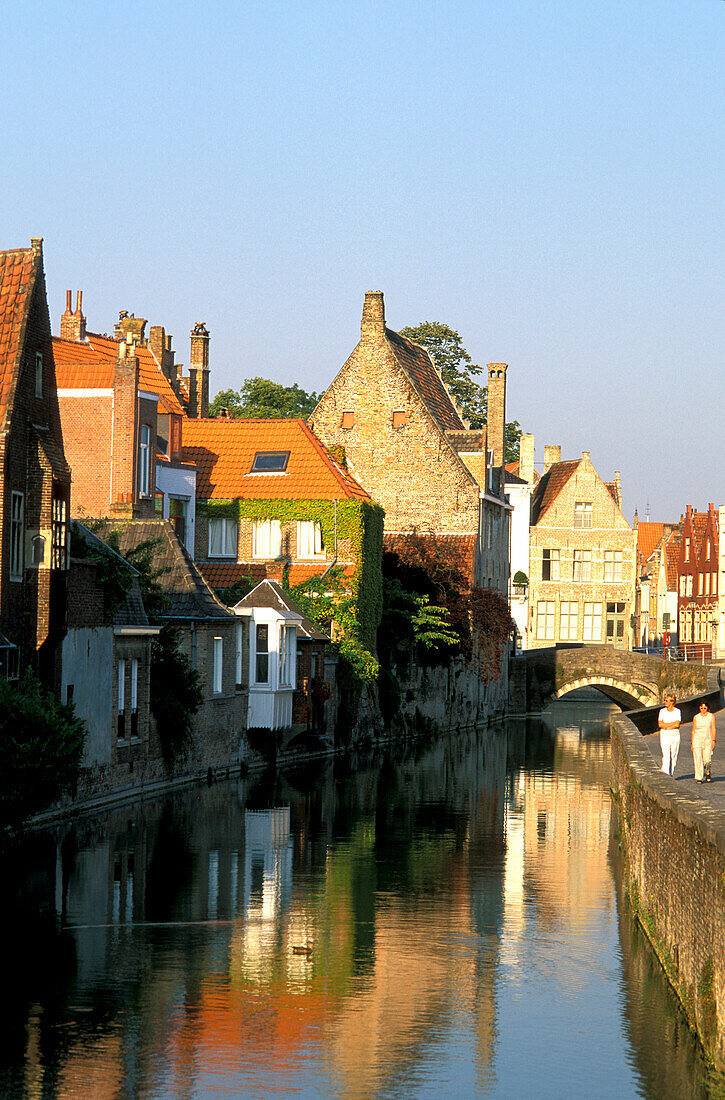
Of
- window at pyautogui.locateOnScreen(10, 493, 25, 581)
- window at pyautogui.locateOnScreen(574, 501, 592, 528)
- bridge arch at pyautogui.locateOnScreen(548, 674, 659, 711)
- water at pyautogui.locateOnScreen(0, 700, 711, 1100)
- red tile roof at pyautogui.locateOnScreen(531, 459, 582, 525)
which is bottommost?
water at pyautogui.locateOnScreen(0, 700, 711, 1100)

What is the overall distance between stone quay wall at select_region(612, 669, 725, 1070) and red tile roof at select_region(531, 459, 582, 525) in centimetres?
6632

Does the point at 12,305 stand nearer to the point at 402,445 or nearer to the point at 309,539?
the point at 309,539

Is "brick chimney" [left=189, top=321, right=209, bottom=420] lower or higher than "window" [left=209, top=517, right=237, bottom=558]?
higher

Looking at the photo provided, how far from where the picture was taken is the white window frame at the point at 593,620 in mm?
88125

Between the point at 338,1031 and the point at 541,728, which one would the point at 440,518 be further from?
→ the point at 338,1031

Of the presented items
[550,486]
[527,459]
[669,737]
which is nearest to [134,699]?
[669,737]

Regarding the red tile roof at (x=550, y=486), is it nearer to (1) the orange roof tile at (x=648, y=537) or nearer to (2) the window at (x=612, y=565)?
A: (2) the window at (x=612, y=565)

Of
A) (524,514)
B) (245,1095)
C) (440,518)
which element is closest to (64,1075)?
(245,1095)

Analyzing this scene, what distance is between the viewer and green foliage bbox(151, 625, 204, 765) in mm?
36438

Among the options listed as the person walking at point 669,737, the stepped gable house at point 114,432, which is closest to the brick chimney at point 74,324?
the stepped gable house at point 114,432

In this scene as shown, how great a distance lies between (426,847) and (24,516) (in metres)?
10.6

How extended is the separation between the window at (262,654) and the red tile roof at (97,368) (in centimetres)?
868

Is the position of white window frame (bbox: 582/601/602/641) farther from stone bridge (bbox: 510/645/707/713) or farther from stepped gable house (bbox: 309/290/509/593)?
stepped gable house (bbox: 309/290/509/593)

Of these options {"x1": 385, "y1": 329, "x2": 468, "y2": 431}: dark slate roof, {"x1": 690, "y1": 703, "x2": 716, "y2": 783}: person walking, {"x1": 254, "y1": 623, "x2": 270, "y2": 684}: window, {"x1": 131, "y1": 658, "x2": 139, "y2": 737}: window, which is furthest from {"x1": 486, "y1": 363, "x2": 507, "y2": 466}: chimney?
{"x1": 690, "y1": 703, "x2": 716, "y2": 783}: person walking
